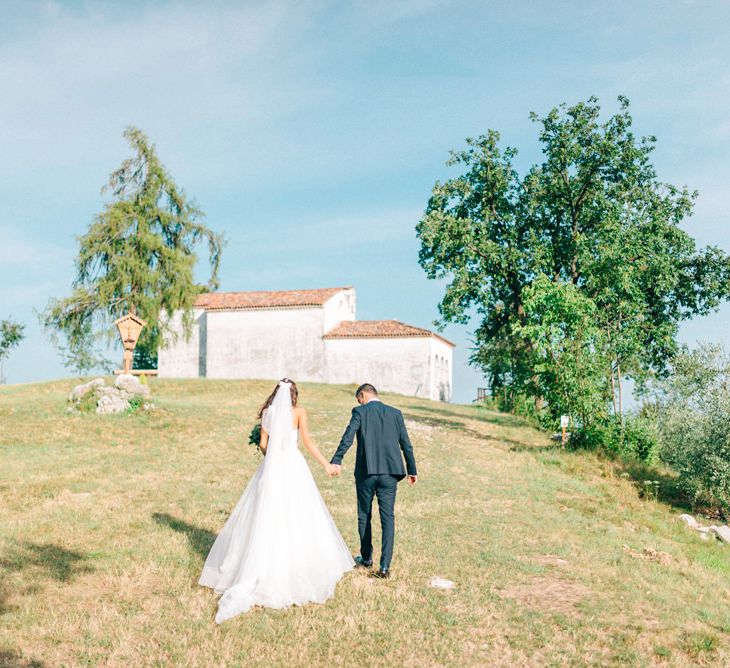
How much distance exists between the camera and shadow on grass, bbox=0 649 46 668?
20.2ft

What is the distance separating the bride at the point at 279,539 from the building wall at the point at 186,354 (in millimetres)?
55870

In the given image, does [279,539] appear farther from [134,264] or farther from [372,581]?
[134,264]

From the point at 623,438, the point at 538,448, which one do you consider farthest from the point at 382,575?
the point at 538,448

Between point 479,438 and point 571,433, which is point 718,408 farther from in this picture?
point 479,438

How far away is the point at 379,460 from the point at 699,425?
586 inches

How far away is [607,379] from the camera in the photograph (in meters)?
25.3

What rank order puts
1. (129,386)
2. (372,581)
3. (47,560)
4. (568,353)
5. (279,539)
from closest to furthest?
(279,539), (372,581), (47,560), (568,353), (129,386)

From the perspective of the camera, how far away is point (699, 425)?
65.8 feet

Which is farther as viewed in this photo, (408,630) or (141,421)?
(141,421)

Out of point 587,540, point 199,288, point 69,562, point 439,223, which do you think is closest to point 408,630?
point 69,562

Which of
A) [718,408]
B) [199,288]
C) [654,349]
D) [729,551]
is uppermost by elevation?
[199,288]

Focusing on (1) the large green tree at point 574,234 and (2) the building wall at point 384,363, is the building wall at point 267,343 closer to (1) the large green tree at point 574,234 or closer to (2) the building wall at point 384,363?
(2) the building wall at point 384,363

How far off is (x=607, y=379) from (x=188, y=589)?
20.5 metres

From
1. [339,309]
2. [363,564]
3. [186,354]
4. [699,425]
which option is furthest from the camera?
[186,354]
